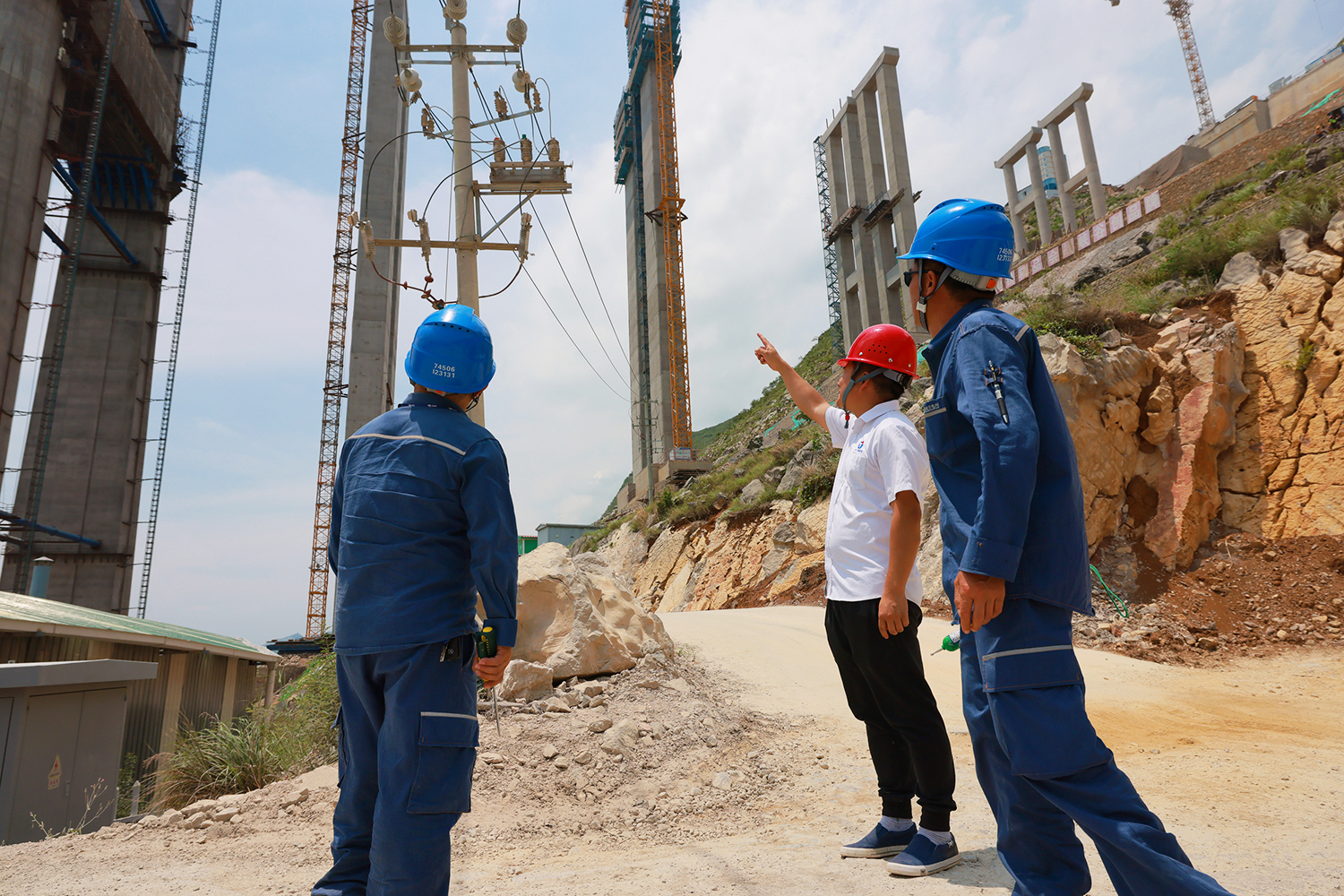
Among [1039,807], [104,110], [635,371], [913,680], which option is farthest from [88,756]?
[635,371]

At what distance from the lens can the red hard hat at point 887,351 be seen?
3.07 m

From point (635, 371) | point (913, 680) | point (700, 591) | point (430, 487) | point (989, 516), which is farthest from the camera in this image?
point (635, 371)

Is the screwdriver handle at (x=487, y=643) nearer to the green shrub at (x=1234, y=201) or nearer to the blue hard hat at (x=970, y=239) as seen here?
the blue hard hat at (x=970, y=239)

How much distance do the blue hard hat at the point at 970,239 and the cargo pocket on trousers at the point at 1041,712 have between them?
1.16 m

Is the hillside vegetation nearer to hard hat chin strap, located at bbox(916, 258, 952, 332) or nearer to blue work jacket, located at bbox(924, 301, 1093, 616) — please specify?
hard hat chin strap, located at bbox(916, 258, 952, 332)

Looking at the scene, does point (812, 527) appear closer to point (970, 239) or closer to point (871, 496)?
point (871, 496)

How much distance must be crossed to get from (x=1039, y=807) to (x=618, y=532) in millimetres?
24312

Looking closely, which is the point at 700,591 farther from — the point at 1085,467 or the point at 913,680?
the point at 913,680

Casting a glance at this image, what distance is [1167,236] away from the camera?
18109 mm

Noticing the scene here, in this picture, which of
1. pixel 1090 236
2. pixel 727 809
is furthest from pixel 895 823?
pixel 1090 236

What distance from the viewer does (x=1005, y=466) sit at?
1.82m

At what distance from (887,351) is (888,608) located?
1.11 m

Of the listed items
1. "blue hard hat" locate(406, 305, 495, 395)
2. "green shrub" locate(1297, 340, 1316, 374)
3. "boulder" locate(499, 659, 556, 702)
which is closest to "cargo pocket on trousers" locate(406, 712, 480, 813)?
"blue hard hat" locate(406, 305, 495, 395)

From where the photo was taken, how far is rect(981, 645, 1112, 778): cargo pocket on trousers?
1.69 metres
